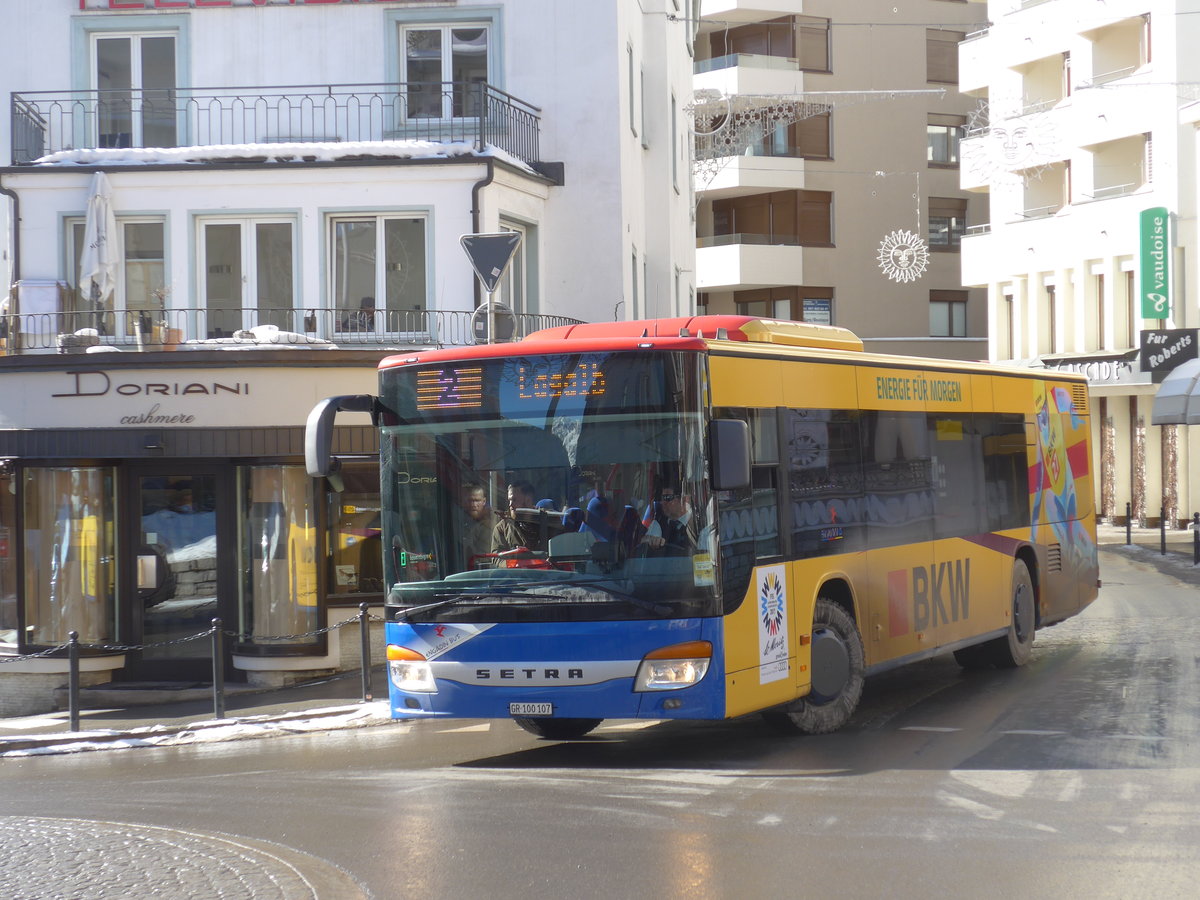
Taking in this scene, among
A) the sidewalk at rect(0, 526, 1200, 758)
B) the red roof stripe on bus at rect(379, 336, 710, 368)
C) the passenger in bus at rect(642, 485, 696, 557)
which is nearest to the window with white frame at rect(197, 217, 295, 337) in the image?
the sidewalk at rect(0, 526, 1200, 758)

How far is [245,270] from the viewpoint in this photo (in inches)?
843

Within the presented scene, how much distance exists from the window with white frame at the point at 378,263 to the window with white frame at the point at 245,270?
0.61 m

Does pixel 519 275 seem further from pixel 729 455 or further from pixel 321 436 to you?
pixel 729 455

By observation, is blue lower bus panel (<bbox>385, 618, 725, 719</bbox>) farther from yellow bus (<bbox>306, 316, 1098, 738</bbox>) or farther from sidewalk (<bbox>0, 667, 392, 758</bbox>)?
sidewalk (<bbox>0, 667, 392, 758</bbox>)

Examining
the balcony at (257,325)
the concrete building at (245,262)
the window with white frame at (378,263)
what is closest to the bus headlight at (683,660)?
the concrete building at (245,262)

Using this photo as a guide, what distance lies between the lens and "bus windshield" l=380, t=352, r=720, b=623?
1075 cm

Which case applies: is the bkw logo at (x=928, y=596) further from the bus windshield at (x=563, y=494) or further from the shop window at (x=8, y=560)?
the shop window at (x=8, y=560)

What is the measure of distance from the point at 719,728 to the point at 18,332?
12.3 meters

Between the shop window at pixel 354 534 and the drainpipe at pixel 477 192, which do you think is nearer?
the shop window at pixel 354 534

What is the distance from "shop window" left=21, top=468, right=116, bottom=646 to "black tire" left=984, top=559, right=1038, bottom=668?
34.7 ft

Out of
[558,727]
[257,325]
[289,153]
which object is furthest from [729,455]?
[289,153]

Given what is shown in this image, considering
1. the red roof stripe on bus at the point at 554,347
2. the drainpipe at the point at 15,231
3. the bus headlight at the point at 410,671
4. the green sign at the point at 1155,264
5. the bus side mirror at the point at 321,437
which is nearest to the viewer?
the red roof stripe on bus at the point at 554,347

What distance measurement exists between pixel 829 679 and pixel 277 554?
31.1 feet

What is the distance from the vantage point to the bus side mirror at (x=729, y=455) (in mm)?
10609
